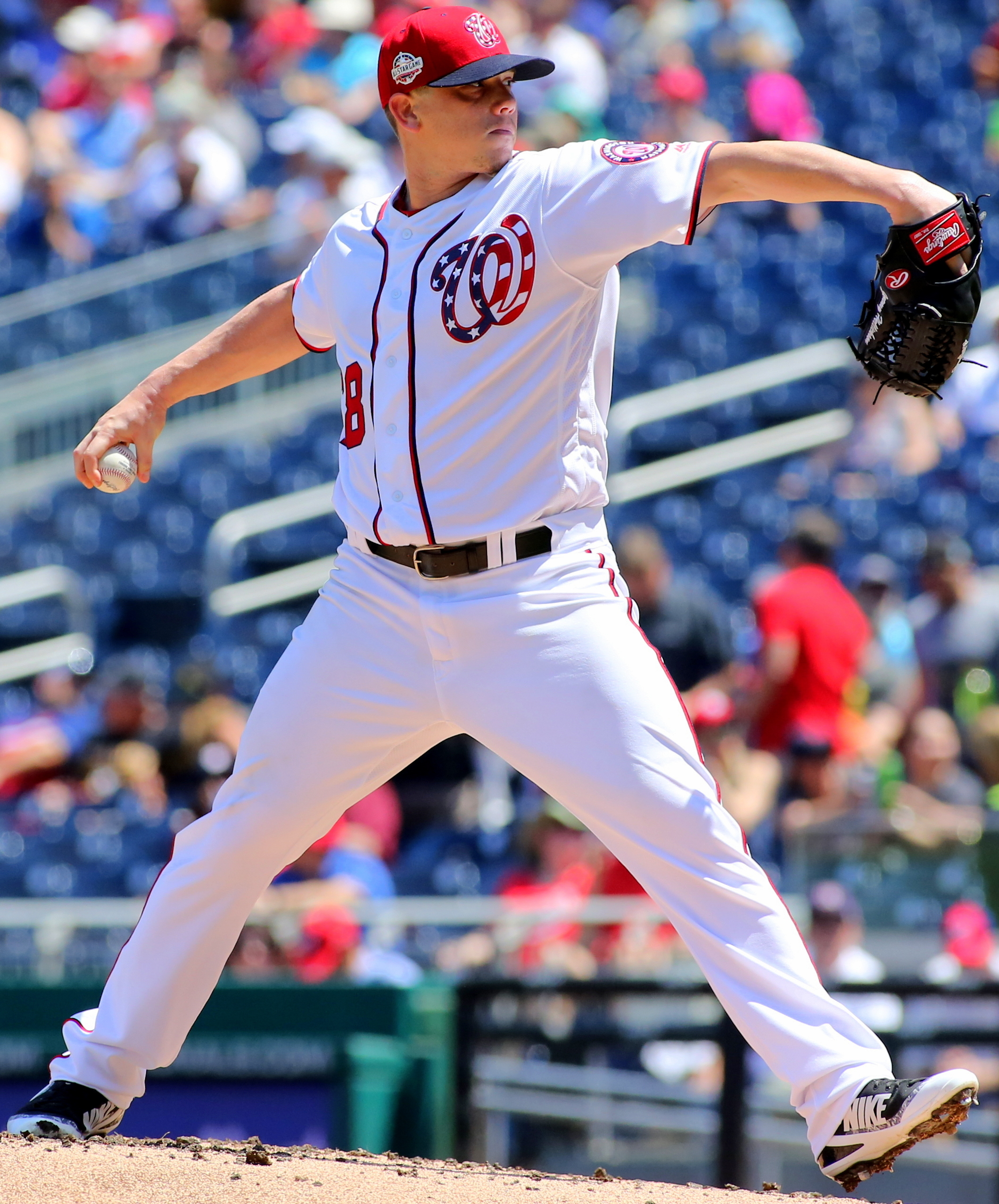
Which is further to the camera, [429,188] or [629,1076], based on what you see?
[629,1076]

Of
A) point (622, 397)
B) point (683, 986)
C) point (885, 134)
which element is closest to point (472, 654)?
point (683, 986)

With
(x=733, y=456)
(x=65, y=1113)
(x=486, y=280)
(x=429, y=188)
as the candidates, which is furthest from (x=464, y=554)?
(x=733, y=456)

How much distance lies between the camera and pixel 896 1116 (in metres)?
2.68

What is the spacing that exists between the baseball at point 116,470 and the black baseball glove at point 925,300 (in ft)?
4.39

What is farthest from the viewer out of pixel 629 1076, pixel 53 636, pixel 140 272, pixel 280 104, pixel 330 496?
pixel 280 104

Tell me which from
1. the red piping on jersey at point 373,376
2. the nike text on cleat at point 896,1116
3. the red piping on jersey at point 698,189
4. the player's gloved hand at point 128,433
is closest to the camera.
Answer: the nike text on cleat at point 896,1116

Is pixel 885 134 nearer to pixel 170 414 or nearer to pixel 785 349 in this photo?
pixel 785 349

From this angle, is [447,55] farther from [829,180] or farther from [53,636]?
[53,636]

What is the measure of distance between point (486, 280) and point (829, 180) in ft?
1.93

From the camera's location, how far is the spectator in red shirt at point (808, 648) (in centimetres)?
673

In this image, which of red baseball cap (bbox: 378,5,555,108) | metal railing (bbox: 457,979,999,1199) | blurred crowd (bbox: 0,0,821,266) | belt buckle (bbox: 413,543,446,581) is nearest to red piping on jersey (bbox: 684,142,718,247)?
red baseball cap (bbox: 378,5,555,108)

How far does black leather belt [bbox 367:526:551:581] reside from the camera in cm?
299

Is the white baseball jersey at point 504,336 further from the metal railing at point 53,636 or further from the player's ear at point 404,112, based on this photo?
the metal railing at point 53,636

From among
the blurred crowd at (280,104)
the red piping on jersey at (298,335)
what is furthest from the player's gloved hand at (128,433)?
the blurred crowd at (280,104)
